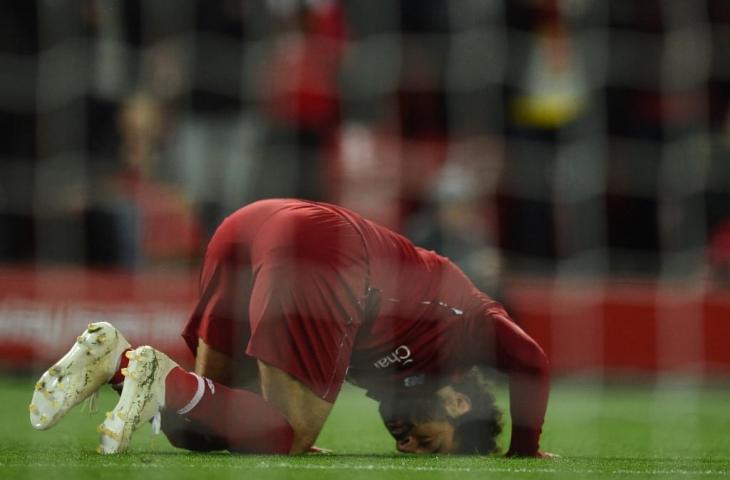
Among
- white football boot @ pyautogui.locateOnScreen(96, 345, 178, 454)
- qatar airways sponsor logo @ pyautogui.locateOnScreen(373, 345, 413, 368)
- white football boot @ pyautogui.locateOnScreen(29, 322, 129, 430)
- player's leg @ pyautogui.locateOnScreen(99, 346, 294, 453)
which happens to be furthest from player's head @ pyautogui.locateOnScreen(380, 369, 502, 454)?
white football boot @ pyautogui.locateOnScreen(29, 322, 129, 430)

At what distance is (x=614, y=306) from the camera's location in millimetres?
8375

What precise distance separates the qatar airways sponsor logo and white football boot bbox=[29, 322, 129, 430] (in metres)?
0.86

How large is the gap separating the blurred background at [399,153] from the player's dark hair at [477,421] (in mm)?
3509

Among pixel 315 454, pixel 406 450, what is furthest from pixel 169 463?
pixel 406 450

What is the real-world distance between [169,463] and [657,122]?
5.24 meters

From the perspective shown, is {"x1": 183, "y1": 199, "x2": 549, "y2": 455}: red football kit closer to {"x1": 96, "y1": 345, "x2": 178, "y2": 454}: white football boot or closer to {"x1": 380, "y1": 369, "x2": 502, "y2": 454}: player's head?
{"x1": 380, "y1": 369, "x2": 502, "y2": 454}: player's head

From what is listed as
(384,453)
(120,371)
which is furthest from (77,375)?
(384,453)

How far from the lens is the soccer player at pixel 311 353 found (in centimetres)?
402

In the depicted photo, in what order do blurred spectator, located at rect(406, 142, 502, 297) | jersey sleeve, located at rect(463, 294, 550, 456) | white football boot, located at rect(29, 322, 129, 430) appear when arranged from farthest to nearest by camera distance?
blurred spectator, located at rect(406, 142, 502, 297), jersey sleeve, located at rect(463, 294, 550, 456), white football boot, located at rect(29, 322, 129, 430)

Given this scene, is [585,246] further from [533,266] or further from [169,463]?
[169,463]

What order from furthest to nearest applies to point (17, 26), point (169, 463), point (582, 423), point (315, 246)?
point (17, 26) < point (582, 423) < point (315, 246) < point (169, 463)

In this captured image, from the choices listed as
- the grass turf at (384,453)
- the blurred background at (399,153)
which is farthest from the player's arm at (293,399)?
the blurred background at (399,153)

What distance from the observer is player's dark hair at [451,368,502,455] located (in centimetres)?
441

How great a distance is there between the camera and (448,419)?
4.38 metres
